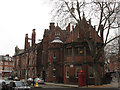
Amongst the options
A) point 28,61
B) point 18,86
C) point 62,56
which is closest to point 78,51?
point 62,56

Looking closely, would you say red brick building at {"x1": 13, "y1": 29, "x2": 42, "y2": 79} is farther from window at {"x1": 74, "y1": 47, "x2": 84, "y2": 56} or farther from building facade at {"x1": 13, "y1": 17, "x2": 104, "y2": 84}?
window at {"x1": 74, "y1": 47, "x2": 84, "y2": 56}

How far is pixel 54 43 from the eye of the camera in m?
38.0

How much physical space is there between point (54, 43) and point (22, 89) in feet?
69.0

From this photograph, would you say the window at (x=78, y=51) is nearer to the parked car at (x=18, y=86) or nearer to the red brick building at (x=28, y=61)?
the red brick building at (x=28, y=61)

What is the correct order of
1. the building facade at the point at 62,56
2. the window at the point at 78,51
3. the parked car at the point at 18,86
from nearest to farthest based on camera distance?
the parked car at the point at 18,86, the building facade at the point at 62,56, the window at the point at 78,51

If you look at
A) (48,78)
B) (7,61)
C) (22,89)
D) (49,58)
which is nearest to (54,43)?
(49,58)

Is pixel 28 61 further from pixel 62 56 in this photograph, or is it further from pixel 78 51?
A: pixel 78 51

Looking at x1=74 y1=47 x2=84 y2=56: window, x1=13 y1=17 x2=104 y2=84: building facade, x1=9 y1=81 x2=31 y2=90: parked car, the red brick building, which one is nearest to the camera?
Answer: x1=9 y1=81 x2=31 y2=90: parked car

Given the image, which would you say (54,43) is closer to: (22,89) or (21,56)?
(22,89)

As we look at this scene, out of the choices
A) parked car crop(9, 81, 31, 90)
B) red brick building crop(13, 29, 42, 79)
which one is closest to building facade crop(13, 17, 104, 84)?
red brick building crop(13, 29, 42, 79)

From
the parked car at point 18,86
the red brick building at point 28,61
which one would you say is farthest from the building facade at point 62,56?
the parked car at point 18,86

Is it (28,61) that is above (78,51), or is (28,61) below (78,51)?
below

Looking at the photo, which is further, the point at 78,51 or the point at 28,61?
the point at 28,61

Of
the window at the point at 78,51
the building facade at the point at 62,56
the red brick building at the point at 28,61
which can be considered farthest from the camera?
the red brick building at the point at 28,61
